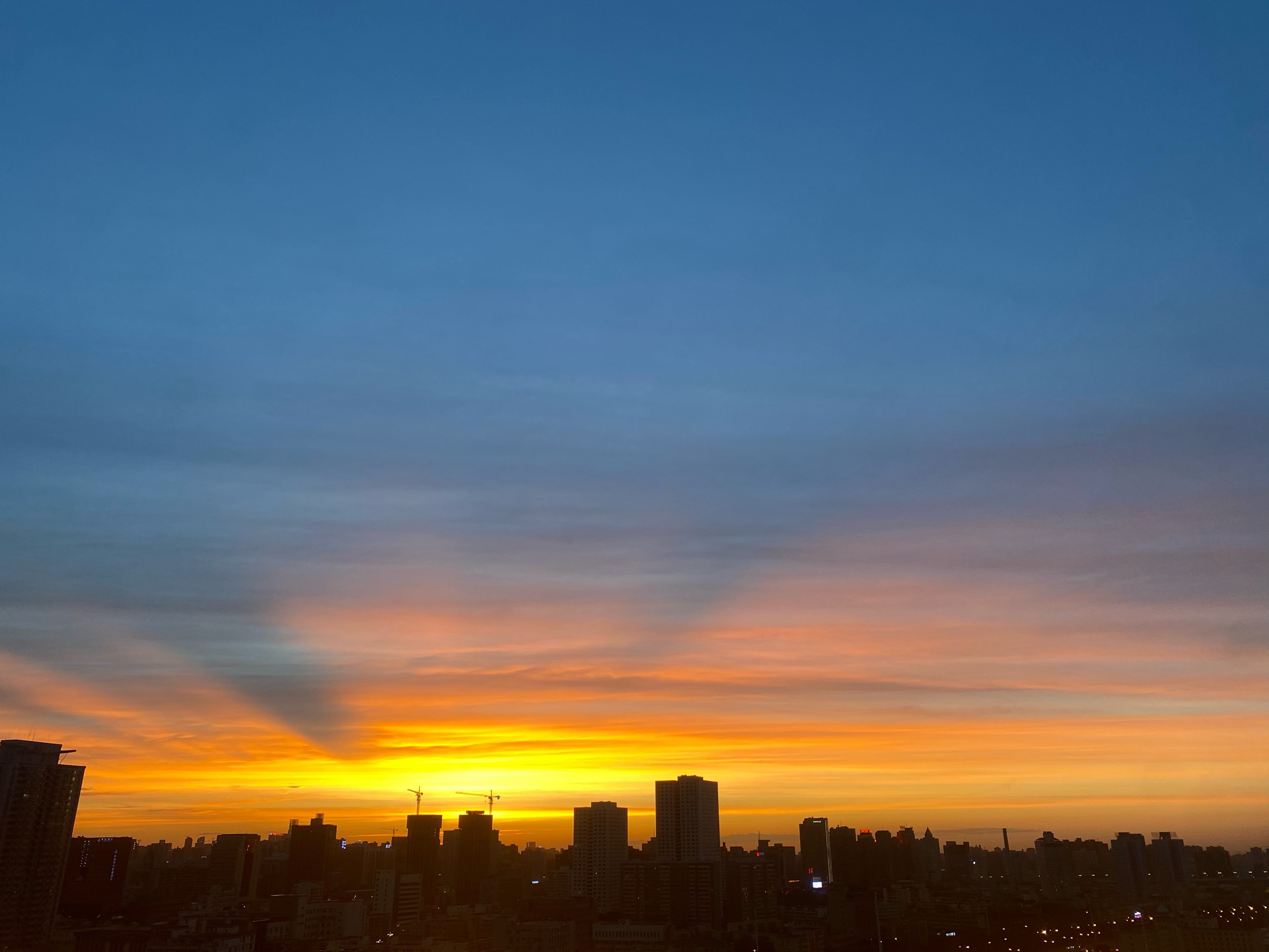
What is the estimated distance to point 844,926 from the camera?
4922cm

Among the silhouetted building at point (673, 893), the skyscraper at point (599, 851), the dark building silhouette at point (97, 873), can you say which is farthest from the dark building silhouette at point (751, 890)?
the dark building silhouette at point (97, 873)

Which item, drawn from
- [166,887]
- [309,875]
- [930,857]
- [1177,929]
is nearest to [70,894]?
[166,887]

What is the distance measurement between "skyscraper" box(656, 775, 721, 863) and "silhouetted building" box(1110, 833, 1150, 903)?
1214 inches

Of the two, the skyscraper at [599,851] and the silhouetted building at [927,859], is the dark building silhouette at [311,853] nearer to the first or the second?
the skyscraper at [599,851]

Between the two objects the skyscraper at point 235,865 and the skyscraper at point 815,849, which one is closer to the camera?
the skyscraper at point 235,865

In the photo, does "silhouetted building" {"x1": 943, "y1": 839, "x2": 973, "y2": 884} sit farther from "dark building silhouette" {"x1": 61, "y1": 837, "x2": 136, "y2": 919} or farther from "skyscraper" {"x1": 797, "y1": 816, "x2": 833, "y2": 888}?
"dark building silhouette" {"x1": 61, "y1": 837, "x2": 136, "y2": 919}

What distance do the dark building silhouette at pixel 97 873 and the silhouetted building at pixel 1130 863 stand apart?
68.8 metres

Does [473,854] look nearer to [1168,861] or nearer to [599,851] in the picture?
[599,851]

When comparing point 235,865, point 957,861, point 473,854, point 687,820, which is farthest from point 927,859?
point 235,865

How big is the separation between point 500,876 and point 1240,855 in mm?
67422

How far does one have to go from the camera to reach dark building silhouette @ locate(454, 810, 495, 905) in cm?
6241

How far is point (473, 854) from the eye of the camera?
213ft

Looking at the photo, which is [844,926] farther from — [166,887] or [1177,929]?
[166,887]

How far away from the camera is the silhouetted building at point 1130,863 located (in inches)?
2753
